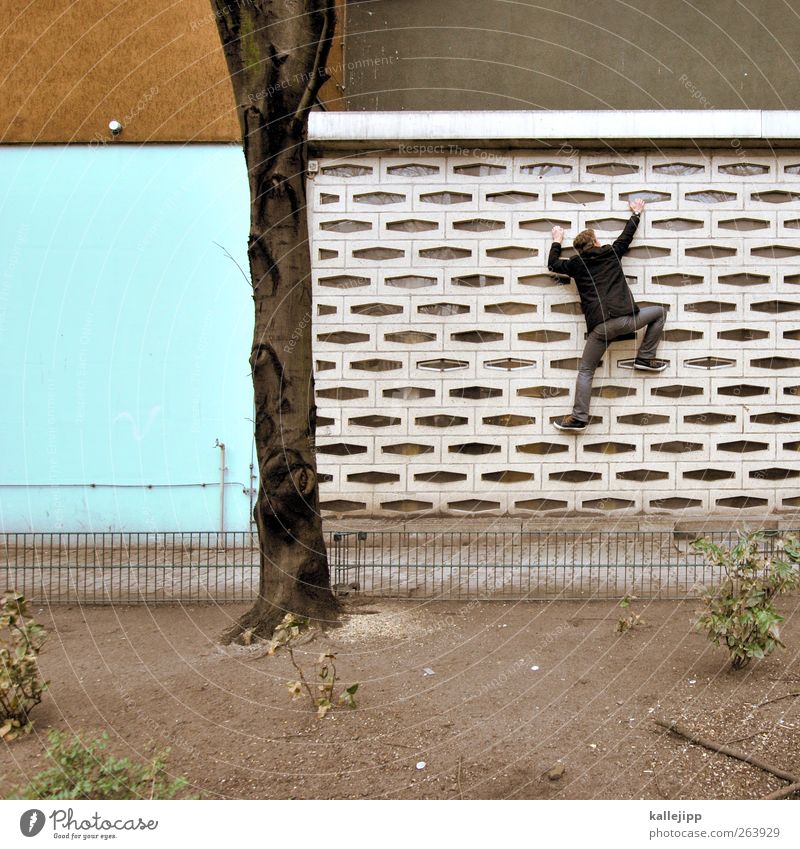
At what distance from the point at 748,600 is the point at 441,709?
1.59 m

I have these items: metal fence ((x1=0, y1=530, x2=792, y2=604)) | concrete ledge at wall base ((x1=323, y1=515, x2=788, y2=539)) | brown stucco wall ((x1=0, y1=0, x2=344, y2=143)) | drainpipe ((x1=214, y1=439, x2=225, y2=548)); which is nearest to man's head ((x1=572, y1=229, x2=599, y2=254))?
concrete ledge at wall base ((x1=323, y1=515, x2=788, y2=539))

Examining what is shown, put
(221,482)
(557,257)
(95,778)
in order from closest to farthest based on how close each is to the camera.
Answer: (95,778)
(557,257)
(221,482)

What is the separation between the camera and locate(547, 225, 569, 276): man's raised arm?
7367 millimetres

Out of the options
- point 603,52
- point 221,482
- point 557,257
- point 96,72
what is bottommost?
point 221,482

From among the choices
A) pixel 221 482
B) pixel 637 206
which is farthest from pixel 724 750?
pixel 221 482

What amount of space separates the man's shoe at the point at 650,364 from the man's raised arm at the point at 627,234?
3.54 feet

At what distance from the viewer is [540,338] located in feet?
25.3

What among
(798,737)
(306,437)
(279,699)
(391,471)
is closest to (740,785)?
(798,737)

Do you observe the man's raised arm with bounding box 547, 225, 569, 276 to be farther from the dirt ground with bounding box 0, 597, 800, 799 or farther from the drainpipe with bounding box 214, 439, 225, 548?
the drainpipe with bounding box 214, 439, 225, 548

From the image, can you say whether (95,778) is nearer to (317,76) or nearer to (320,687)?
(320,687)

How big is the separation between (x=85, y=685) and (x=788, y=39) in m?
9.62

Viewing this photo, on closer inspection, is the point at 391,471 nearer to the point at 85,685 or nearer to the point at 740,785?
the point at 85,685

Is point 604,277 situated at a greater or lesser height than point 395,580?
greater

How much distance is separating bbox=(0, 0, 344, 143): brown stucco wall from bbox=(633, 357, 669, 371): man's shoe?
484 centimetres
